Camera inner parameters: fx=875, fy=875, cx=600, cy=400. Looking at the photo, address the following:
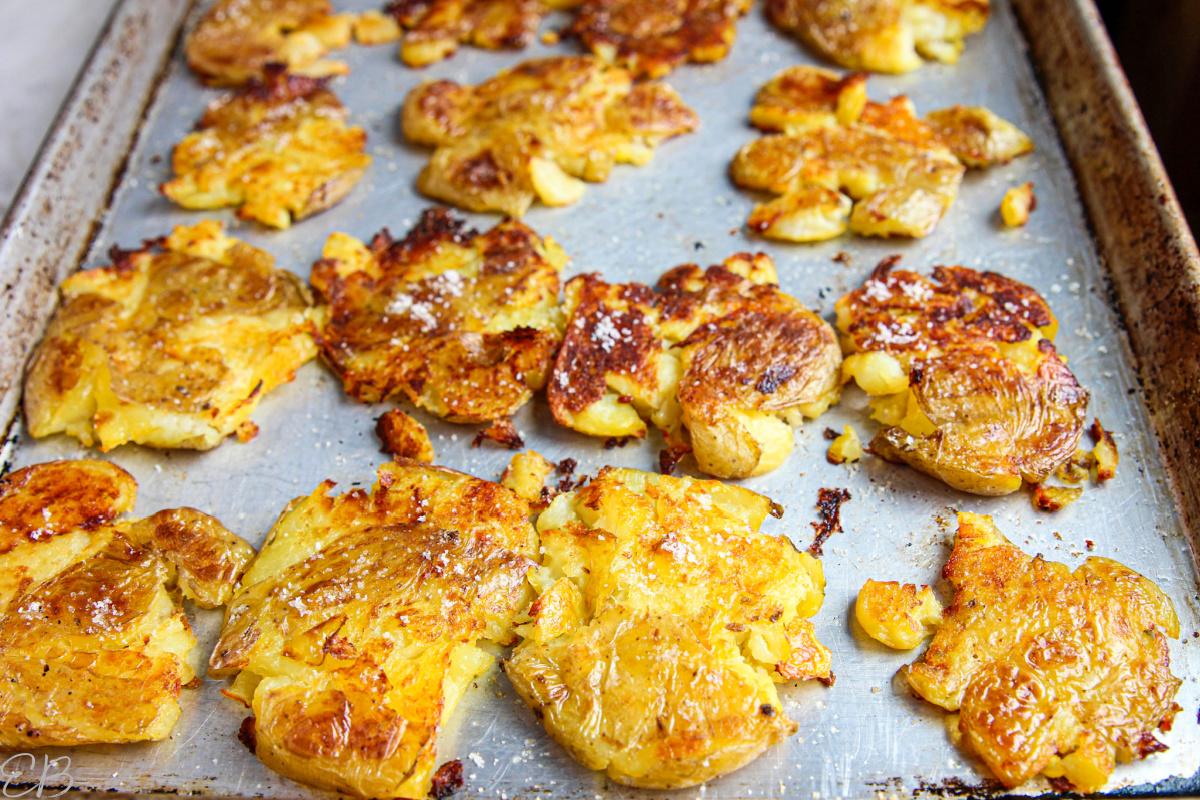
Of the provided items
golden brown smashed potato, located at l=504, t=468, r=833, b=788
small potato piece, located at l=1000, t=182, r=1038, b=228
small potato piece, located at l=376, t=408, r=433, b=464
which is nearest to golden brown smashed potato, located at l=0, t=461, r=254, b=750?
small potato piece, located at l=376, t=408, r=433, b=464

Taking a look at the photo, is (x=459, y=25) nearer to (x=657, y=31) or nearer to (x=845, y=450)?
(x=657, y=31)

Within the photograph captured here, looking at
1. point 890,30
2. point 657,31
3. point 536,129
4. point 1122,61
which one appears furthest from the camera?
point 1122,61

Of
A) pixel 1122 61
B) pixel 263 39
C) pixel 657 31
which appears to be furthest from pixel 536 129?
pixel 1122 61

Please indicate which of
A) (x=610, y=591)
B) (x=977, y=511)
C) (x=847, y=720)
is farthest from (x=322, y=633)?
(x=977, y=511)

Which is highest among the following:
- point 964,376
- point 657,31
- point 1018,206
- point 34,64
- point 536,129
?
point 657,31

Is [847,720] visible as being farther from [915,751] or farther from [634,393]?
[634,393]

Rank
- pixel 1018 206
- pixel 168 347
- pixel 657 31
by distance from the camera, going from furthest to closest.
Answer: pixel 657 31 < pixel 1018 206 < pixel 168 347

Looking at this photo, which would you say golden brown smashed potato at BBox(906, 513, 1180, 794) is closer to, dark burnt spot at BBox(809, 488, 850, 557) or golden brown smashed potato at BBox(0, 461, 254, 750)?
dark burnt spot at BBox(809, 488, 850, 557)

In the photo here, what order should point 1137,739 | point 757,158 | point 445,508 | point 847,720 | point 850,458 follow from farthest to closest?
point 757,158 → point 850,458 → point 445,508 → point 847,720 → point 1137,739
